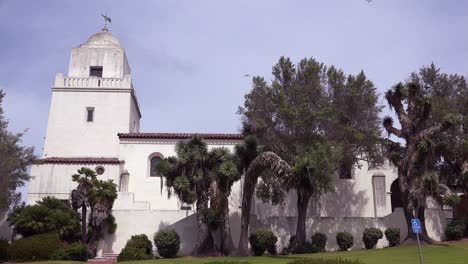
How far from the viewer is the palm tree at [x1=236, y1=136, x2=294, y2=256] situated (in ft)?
89.7

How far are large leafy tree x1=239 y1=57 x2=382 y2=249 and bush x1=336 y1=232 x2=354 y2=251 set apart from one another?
332 cm

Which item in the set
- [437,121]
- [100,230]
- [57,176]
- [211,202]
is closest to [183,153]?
[211,202]

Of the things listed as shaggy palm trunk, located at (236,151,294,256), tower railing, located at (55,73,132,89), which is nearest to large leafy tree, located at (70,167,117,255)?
shaggy palm trunk, located at (236,151,294,256)

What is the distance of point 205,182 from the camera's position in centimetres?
3053

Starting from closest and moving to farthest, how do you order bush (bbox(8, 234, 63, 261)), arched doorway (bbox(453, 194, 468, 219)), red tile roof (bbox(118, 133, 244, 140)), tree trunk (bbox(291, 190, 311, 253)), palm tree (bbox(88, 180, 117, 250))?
1. bush (bbox(8, 234, 63, 261))
2. tree trunk (bbox(291, 190, 311, 253))
3. palm tree (bbox(88, 180, 117, 250))
4. arched doorway (bbox(453, 194, 468, 219))
5. red tile roof (bbox(118, 133, 244, 140))

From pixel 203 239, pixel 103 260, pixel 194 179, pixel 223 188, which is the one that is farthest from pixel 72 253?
pixel 223 188

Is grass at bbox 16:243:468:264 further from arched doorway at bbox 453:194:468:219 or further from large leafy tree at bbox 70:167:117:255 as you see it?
arched doorway at bbox 453:194:468:219

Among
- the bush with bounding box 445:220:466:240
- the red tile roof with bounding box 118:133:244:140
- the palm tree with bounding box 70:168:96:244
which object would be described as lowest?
the bush with bounding box 445:220:466:240

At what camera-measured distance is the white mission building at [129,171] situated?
109 feet

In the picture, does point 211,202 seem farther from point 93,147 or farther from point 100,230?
point 93,147

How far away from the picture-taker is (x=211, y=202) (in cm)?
3025

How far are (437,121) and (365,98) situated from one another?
583cm

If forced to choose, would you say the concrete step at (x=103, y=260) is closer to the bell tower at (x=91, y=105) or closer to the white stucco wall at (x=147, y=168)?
the white stucco wall at (x=147, y=168)

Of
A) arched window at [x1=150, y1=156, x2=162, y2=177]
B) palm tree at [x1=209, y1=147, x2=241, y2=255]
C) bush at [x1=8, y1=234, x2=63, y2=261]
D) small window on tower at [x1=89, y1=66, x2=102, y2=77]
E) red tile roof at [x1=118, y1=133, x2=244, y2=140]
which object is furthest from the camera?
small window on tower at [x1=89, y1=66, x2=102, y2=77]
